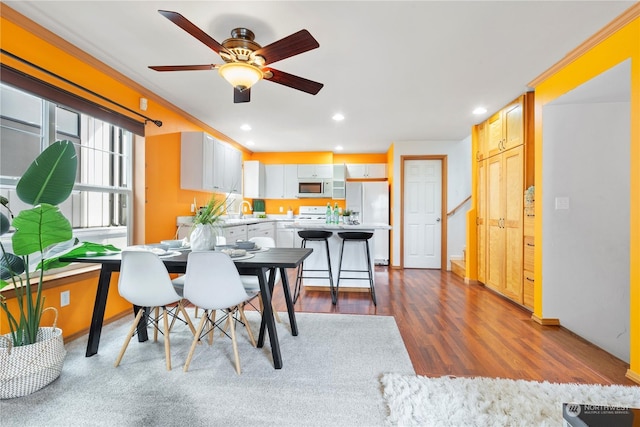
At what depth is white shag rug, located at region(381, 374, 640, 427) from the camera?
1.52 m

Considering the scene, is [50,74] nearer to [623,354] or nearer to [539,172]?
[539,172]

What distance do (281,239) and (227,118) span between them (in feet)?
9.52

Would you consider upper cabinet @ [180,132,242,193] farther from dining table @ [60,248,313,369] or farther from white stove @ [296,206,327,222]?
white stove @ [296,206,327,222]

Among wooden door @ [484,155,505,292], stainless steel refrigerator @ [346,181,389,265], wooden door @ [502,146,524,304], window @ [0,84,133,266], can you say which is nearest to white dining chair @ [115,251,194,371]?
window @ [0,84,133,266]

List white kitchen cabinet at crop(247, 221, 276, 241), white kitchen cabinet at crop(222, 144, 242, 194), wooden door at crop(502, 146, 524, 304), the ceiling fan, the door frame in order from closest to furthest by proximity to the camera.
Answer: the ceiling fan < wooden door at crop(502, 146, 524, 304) < white kitchen cabinet at crop(222, 144, 242, 194) < white kitchen cabinet at crop(247, 221, 276, 241) < the door frame

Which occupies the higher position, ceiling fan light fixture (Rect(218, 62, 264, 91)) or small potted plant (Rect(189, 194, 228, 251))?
ceiling fan light fixture (Rect(218, 62, 264, 91))

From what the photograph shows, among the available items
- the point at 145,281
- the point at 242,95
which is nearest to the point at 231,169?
the point at 242,95

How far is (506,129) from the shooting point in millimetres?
3717

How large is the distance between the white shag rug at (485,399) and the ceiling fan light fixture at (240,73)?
7.09 feet

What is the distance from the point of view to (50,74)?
87.5 inches

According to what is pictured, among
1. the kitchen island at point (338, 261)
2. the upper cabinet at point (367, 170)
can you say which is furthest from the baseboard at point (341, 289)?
the upper cabinet at point (367, 170)

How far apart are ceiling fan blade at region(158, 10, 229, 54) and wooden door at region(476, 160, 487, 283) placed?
3809mm

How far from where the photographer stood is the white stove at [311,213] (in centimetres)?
661

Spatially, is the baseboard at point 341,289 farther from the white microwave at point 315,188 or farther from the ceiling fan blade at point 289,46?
the ceiling fan blade at point 289,46
